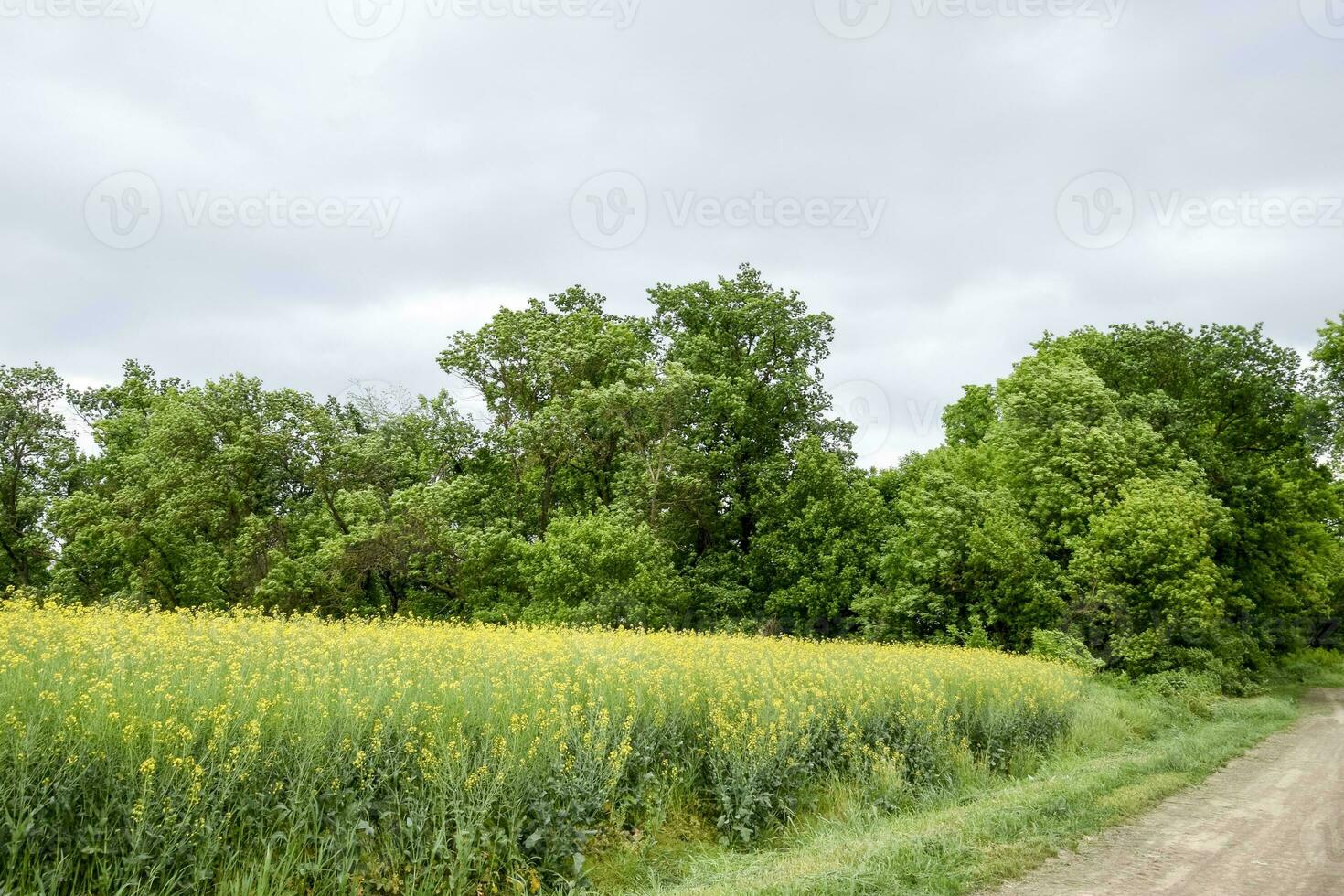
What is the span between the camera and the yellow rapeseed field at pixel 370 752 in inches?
226

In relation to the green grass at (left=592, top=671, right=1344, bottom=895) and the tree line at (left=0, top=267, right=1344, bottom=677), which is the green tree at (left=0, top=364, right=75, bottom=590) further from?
the green grass at (left=592, top=671, right=1344, bottom=895)

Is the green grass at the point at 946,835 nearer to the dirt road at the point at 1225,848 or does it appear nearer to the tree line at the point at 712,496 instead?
the dirt road at the point at 1225,848

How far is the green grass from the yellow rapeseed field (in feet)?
1.54

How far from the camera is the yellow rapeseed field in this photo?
5.75m

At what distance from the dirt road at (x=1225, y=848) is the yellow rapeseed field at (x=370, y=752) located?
2937 millimetres

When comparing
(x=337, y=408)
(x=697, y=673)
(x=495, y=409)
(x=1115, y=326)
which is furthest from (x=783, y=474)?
(x=697, y=673)

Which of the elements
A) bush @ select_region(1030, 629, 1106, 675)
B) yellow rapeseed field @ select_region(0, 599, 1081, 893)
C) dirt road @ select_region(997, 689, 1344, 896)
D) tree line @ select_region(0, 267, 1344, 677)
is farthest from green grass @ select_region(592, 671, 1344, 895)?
tree line @ select_region(0, 267, 1344, 677)

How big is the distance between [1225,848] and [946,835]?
10.1 ft

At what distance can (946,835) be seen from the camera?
835 cm

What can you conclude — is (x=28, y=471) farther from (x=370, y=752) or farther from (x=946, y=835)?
(x=946, y=835)

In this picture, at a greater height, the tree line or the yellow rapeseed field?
the tree line

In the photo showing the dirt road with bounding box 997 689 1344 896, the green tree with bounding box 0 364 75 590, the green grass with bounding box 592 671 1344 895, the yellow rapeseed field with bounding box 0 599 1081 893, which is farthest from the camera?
the green tree with bounding box 0 364 75 590

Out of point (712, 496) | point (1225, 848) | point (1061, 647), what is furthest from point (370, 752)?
point (712, 496)

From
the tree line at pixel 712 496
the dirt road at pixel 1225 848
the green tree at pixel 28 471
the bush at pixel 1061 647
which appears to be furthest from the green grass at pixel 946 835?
the green tree at pixel 28 471
